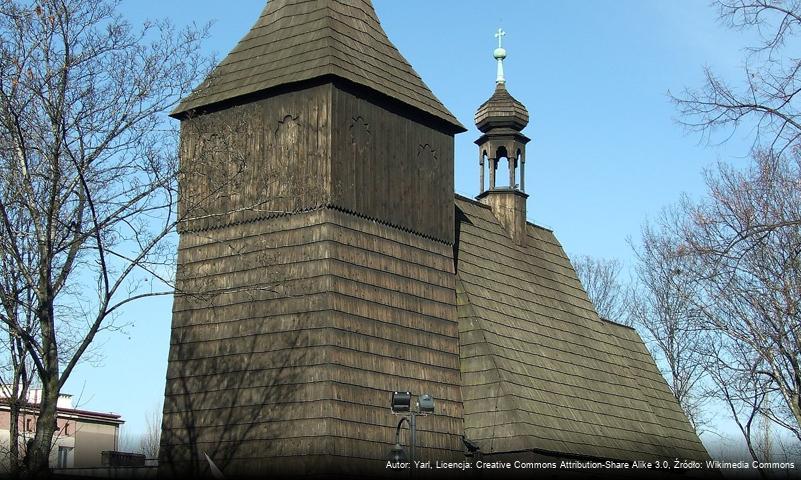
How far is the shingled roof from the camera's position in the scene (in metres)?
25.6

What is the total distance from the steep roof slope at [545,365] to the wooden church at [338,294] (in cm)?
7

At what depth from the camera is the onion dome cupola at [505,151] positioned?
3394cm

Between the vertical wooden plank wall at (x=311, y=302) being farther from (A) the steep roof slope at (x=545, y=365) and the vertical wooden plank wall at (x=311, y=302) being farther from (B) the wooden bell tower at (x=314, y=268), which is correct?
(A) the steep roof slope at (x=545, y=365)

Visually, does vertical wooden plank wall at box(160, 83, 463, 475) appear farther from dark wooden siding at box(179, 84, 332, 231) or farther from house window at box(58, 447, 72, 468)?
house window at box(58, 447, 72, 468)

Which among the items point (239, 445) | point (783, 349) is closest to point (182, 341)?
point (239, 445)

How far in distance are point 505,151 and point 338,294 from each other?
1254cm

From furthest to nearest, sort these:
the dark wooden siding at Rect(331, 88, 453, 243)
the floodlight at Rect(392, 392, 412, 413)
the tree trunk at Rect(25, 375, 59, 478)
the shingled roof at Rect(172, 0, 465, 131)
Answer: the shingled roof at Rect(172, 0, 465, 131)
the dark wooden siding at Rect(331, 88, 453, 243)
the floodlight at Rect(392, 392, 412, 413)
the tree trunk at Rect(25, 375, 59, 478)

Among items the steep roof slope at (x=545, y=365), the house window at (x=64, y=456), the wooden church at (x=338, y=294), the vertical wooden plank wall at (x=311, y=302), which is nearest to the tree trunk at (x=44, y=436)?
the wooden church at (x=338, y=294)

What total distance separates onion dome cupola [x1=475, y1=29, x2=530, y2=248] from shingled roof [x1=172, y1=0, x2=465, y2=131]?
6.13 meters

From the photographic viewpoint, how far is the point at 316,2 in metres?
27.4

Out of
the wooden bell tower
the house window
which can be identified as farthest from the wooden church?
the house window

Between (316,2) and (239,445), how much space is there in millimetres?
10770

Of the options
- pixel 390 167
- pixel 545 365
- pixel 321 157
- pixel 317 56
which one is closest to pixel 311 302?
pixel 321 157

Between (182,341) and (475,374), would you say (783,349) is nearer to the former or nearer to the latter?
(475,374)
